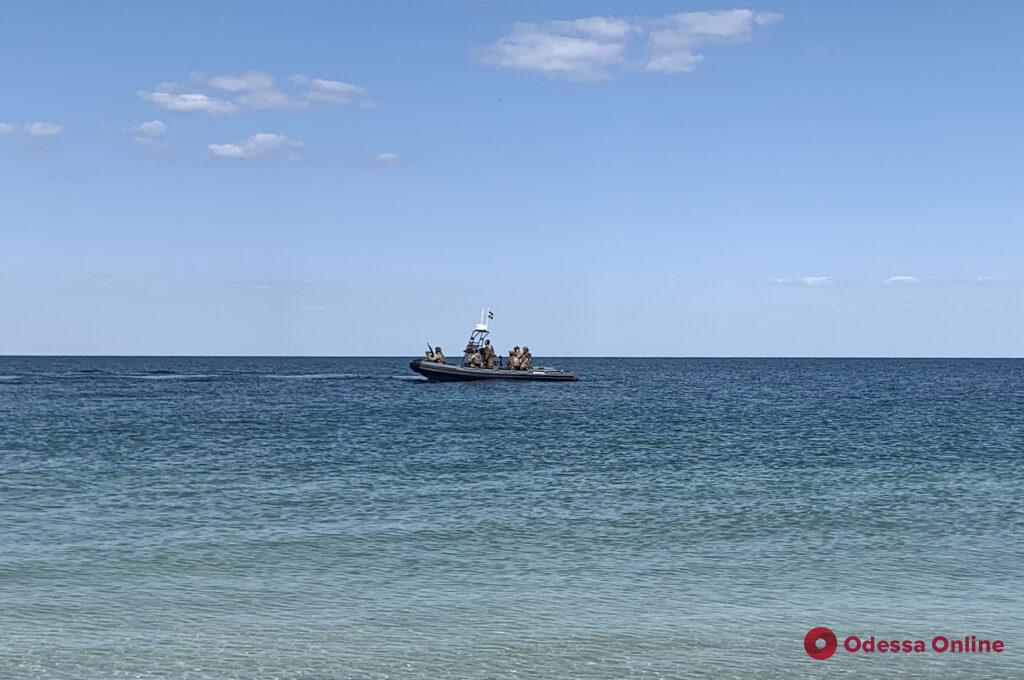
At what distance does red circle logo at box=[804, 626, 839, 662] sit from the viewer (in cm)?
1253

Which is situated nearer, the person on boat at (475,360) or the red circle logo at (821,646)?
the red circle logo at (821,646)

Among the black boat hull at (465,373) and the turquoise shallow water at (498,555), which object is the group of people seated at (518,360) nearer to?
the black boat hull at (465,373)

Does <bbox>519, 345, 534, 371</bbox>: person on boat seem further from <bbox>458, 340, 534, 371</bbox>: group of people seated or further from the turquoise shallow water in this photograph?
the turquoise shallow water

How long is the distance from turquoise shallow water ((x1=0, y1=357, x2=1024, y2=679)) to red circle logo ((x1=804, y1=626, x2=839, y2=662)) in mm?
148

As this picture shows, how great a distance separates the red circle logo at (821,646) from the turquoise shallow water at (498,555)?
0.15 meters

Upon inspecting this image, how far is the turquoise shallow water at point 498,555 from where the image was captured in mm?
12414

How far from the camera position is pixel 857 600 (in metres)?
15.4

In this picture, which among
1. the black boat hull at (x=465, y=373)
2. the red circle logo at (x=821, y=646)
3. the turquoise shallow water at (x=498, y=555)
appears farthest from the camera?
the black boat hull at (x=465, y=373)

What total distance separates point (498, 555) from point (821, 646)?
7.17 metres

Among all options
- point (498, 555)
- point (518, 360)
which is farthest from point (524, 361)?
point (498, 555)

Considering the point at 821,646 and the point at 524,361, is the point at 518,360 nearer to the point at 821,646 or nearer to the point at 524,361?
the point at 524,361

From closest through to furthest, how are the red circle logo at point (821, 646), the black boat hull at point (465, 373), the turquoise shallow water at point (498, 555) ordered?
the turquoise shallow water at point (498, 555), the red circle logo at point (821, 646), the black boat hull at point (465, 373)

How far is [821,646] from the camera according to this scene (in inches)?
507

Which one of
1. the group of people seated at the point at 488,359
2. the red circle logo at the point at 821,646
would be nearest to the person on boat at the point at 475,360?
the group of people seated at the point at 488,359
